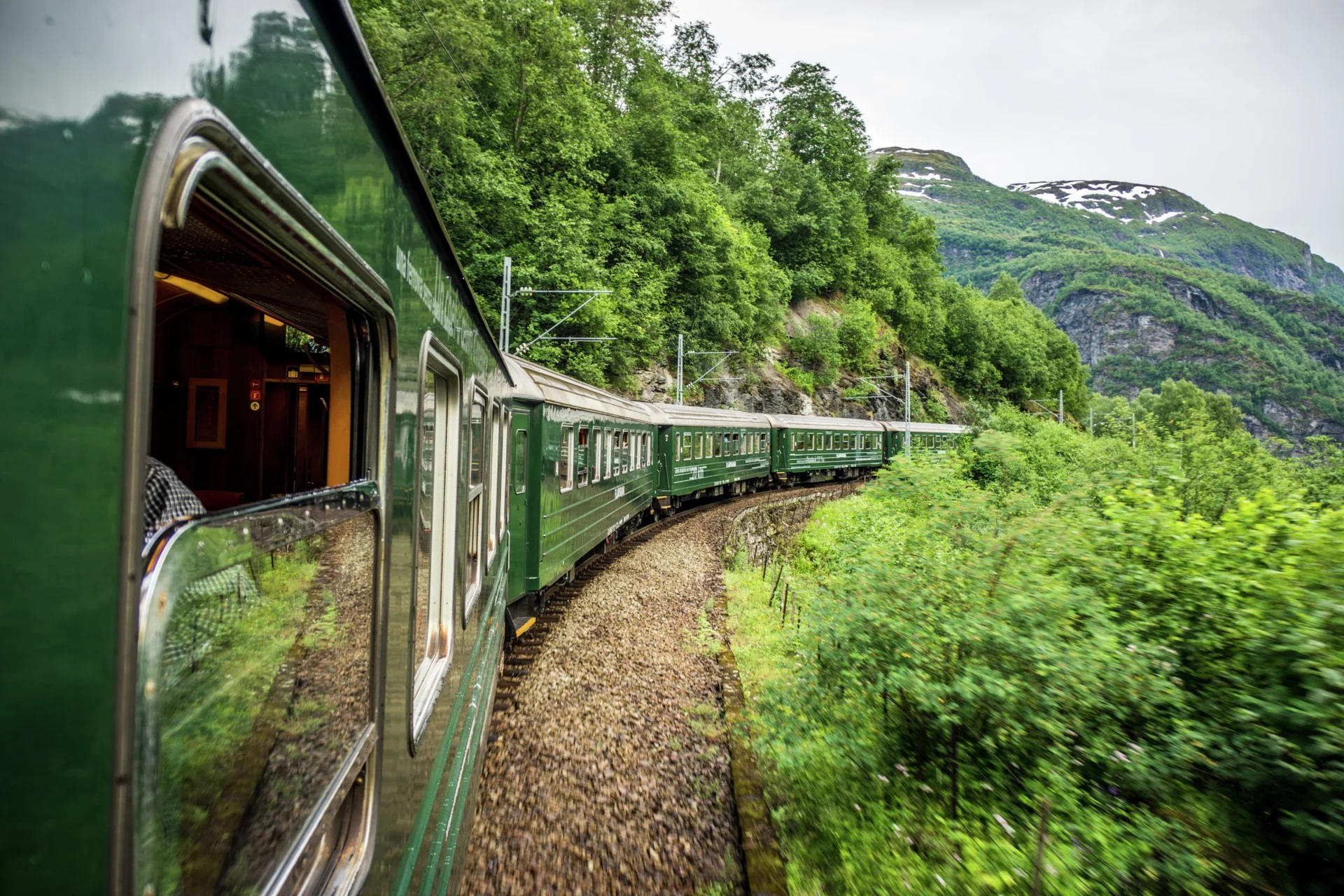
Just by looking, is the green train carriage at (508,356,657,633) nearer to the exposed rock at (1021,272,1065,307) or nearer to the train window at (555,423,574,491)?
the train window at (555,423,574,491)

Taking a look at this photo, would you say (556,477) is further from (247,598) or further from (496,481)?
(247,598)

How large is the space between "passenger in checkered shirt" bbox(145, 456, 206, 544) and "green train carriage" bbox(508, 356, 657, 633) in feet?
19.4

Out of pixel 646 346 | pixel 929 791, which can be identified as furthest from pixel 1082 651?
pixel 646 346

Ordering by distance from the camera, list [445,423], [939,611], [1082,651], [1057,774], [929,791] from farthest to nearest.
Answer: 1. [939,611]
2. [929,791]
3. [1082,651]
4. [1057,774]
5. [445,423]

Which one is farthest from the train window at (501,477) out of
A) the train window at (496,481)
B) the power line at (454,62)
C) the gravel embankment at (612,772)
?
the power line at (454,62)

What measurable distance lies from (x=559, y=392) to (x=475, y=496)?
4432mm

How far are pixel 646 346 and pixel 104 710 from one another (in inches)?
1129

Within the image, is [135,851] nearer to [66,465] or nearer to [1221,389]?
[66,465]

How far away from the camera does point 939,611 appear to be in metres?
5.09

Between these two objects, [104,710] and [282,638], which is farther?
[282,638]

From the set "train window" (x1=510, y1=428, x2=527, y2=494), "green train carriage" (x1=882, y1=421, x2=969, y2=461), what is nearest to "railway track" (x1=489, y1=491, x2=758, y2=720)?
"train window" (x1=510, y1=428, x2=527, y2=494)

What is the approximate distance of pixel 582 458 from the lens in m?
10.0

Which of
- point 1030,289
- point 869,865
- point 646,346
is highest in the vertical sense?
point 1030,289

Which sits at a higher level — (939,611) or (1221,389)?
(1221,389)
